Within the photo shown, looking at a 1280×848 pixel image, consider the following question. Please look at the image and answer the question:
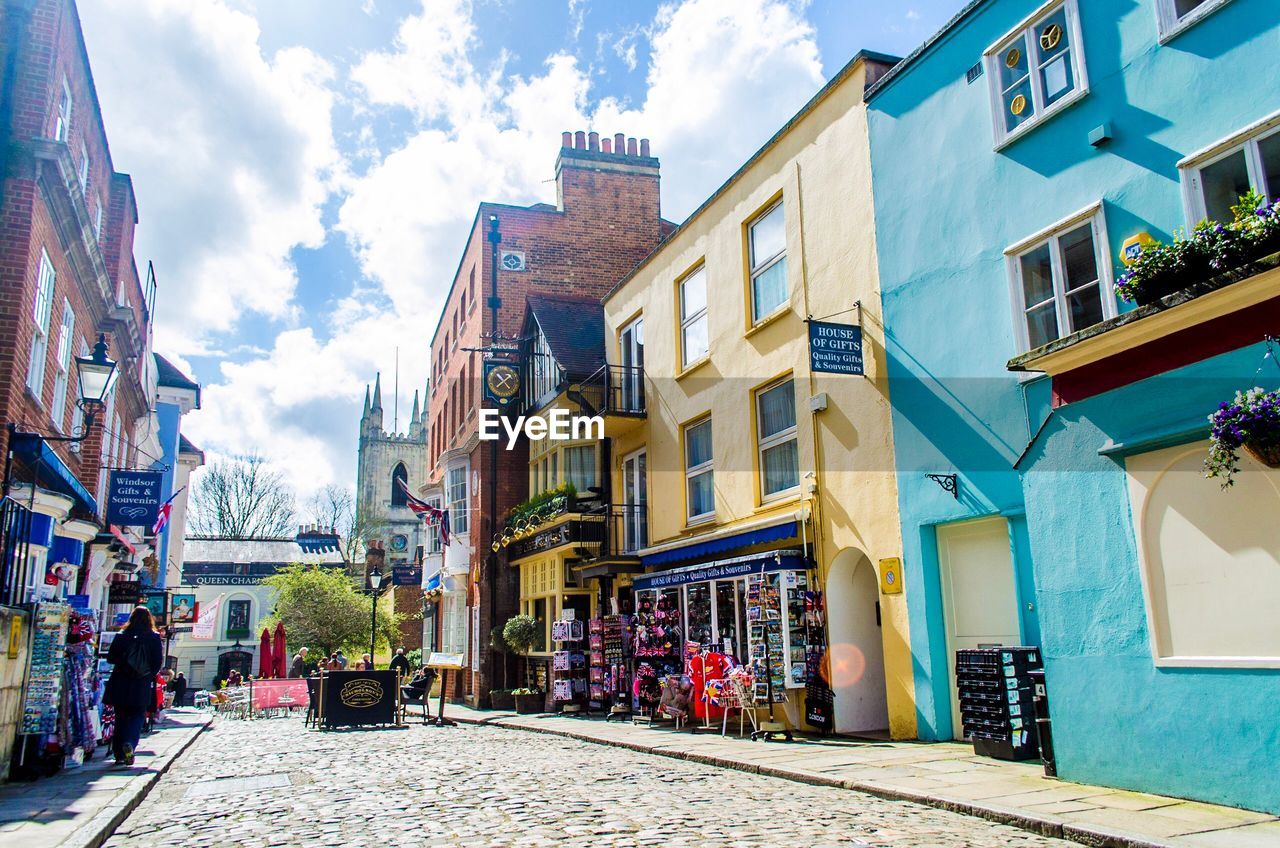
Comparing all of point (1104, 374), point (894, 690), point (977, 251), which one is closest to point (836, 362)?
point (977, 251)

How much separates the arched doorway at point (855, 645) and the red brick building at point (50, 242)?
10.0 meters

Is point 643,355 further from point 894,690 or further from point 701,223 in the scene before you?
point 894,690

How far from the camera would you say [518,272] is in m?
27.0

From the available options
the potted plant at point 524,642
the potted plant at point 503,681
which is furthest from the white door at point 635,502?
the potted plant at point 503,681

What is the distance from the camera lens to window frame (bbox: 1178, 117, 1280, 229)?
817cm

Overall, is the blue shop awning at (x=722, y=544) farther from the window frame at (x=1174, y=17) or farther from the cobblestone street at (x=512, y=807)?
the window frame at (x=1174, y=17)

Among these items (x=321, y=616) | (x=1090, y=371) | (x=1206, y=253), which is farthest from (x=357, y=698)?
(x=321, y=616)

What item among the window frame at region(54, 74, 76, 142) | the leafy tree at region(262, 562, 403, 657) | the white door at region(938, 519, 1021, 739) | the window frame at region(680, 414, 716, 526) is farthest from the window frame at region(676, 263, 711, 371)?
the leafy tree at region(262, 562, 403, 657)

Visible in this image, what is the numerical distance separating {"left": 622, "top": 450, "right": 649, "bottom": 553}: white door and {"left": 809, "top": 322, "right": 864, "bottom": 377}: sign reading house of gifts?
738 cm

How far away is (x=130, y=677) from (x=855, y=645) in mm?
8886

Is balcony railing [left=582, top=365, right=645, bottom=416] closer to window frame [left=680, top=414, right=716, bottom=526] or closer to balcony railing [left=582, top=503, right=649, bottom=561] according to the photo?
window frame [left=680, top=414, right=716, bottom=526]

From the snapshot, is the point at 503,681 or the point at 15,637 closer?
the point at 15,637

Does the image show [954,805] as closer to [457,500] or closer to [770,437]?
[770,437]

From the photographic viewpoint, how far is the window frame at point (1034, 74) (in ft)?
33.2
